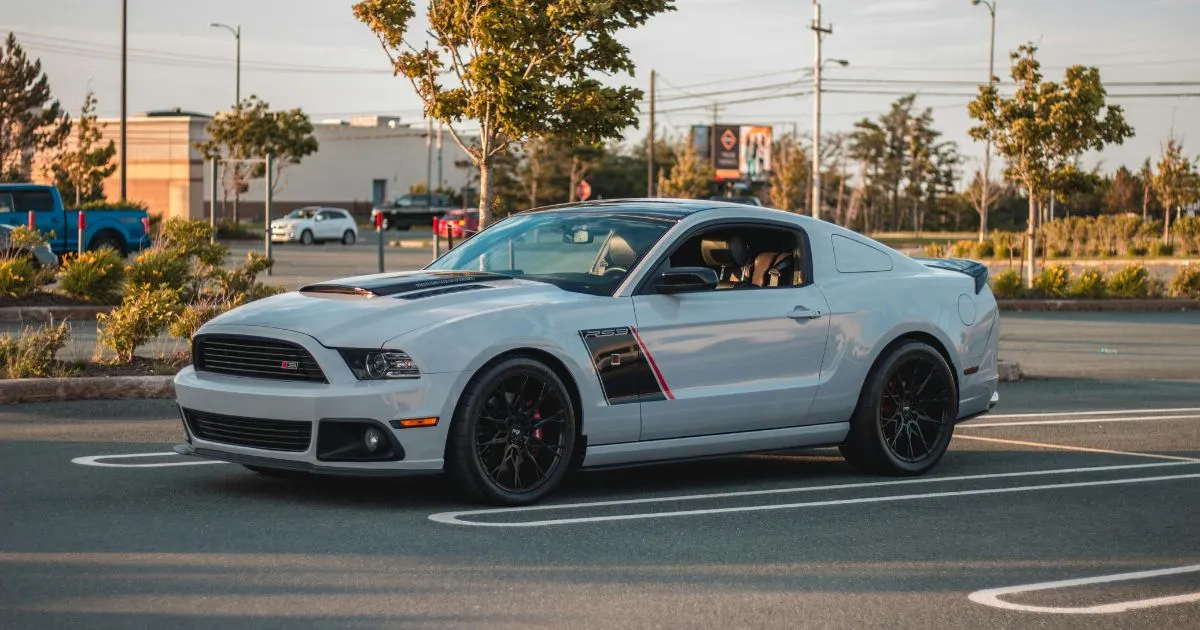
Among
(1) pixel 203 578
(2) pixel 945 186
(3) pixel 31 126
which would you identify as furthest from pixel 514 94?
(2) pixel 945 186

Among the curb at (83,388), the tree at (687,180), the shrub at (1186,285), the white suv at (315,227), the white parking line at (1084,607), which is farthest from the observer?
the tree at (687,180)

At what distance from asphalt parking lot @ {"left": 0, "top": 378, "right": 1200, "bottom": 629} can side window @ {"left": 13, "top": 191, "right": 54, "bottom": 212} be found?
979 inches

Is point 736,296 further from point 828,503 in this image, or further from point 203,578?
point 203,578

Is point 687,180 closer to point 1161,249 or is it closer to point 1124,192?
point 1124,192

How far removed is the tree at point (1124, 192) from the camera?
91.6m

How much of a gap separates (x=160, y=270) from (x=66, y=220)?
1593cm

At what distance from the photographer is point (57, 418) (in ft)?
36.1

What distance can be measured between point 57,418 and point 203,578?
18.0 feet

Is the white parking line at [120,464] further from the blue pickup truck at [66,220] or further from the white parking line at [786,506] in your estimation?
the blue pickup truck at [66,220]

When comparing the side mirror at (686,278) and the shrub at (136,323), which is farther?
the shrub at (136,323)

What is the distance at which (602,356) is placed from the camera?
793 centimetres

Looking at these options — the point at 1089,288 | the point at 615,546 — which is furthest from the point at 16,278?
the point at 1089,288

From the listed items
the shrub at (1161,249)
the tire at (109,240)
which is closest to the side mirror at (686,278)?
the tire at (109,240)

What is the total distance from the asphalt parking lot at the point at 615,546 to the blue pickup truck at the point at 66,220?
24.7 meters
